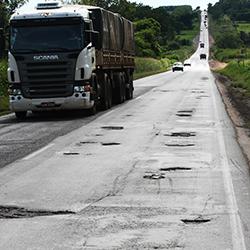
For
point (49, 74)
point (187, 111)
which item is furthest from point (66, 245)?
point (187, 111)

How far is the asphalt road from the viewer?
6.92 metres

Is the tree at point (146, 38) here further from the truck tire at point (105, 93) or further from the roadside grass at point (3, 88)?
the truck tire at point (105, 93)

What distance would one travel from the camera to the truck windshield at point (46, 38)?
20703 millimetres

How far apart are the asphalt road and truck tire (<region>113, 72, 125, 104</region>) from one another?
9763 mm

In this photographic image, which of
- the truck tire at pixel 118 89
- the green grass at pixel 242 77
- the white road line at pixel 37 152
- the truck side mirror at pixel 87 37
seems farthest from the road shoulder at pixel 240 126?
the green grass at pixel 242 77

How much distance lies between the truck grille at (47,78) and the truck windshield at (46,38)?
0.46 meters

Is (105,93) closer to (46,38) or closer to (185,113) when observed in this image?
(185,113)

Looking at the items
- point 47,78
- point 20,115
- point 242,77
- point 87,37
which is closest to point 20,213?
point 47,78

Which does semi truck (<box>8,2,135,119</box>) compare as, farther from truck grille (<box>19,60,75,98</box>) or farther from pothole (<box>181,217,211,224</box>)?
pothole (<box>181,217,211,224</box>)

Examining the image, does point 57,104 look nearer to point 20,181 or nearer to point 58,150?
point 58,150

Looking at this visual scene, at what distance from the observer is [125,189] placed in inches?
373

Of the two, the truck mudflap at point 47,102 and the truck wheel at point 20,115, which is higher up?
the truck mudflap at point 47,102

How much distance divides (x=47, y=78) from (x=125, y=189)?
39.2 feet

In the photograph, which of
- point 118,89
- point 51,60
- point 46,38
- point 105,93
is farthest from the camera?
point 118,89
